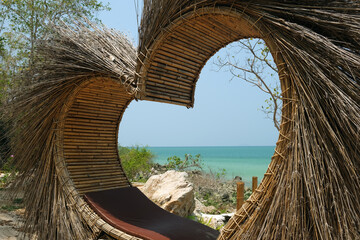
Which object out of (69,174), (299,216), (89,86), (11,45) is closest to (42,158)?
(69,174)

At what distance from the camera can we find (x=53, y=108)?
3438mm

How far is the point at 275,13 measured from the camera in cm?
200

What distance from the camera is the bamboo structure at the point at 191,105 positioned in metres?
1.74

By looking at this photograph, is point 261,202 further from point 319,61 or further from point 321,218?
point 319,61

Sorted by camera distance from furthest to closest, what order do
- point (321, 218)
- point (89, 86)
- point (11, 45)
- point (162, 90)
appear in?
point (11, 45) → point (89, 86) → point (162, 90) → point (321, 218)

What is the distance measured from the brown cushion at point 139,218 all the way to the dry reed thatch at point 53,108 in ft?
0.66

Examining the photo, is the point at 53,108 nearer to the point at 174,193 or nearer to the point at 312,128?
the point at 174,193

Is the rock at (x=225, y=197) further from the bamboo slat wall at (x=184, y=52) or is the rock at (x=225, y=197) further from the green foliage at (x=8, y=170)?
the bamboo slat wall at (x=184, y=52)

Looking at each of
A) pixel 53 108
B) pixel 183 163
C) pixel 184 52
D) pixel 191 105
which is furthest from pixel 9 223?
pixel 183 163

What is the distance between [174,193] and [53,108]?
1.82m

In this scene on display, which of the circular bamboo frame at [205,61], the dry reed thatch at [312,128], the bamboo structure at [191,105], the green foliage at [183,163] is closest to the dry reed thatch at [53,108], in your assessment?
the bamboo structure at [191,105]

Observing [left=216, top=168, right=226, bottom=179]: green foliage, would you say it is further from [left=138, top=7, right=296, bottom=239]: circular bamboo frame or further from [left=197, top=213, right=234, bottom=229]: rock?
[left=138, top=7, right=296, bottom=239]: circular bamboo frame

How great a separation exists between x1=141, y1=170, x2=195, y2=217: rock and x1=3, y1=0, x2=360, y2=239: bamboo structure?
2.35 ft

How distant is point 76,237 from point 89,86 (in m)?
1.36
